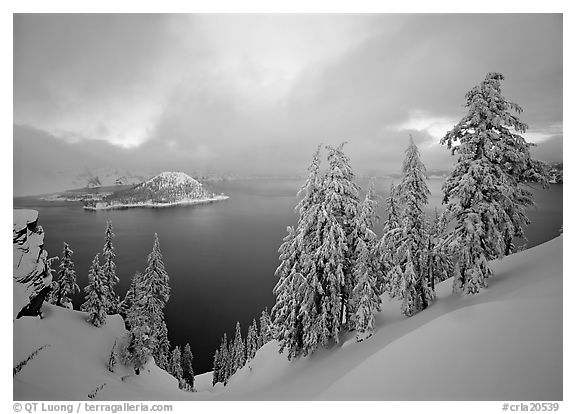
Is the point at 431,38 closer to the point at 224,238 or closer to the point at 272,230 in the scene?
the point at 272,230

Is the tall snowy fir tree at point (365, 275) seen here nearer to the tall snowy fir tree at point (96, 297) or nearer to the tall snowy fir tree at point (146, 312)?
the tall snowy fir tree at point (146, 312)

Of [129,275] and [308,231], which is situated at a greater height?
[308,231]

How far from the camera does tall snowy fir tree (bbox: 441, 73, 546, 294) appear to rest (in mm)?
6379

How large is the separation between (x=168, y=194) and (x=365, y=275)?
133118mm

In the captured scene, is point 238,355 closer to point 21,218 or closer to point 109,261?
point 109,261

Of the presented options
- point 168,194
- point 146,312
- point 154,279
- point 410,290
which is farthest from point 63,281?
point 168,194

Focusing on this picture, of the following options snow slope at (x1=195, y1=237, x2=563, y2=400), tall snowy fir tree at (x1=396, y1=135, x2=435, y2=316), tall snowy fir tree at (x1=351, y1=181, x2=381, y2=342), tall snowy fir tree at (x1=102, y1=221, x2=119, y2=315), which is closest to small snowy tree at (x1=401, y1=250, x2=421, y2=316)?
tall snowy fir tree at (x1=396, y1=135, x2=435, y2=316)

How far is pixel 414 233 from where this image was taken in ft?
26.5

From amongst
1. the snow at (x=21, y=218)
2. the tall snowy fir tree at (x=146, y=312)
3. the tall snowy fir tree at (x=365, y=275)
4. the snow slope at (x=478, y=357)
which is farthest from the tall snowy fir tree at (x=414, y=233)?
→ the tall snowy fir tree at (x=146, y=312)

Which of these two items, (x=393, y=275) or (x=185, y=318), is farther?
(x=185, y=318)

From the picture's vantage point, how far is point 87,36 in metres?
7.07

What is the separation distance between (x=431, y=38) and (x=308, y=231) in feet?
23.4
